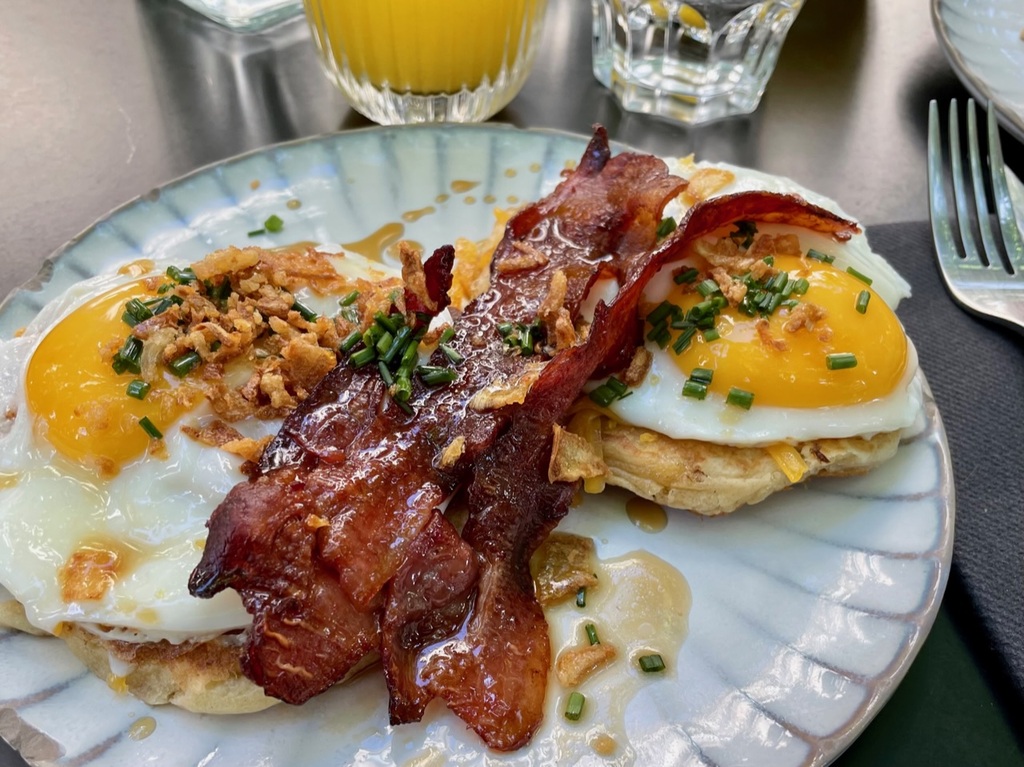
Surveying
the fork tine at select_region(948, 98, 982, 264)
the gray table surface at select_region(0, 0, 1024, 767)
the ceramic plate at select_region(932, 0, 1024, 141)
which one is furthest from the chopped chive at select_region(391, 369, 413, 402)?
the ceramic plate at select_region(932, 0, 1024, 141)

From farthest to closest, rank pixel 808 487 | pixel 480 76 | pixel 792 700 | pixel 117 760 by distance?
pixel 480 76 < pixel 808 487 < pixel 792 700 < pixel 117 760

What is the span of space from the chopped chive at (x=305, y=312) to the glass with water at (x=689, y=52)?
2.38 meters

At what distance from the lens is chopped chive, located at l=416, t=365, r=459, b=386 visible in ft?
6.97

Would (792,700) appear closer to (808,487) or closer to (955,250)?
(808,487)

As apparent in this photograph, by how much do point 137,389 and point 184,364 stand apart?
13cm

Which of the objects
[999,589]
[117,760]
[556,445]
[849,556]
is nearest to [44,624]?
[117,760]

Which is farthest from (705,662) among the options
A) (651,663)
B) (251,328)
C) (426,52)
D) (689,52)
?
(689,52)

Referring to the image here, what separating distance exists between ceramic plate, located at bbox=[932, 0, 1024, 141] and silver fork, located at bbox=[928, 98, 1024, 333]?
29 centimetres

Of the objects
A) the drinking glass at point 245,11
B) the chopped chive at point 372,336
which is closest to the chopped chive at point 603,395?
the chopped chive at point 372,336

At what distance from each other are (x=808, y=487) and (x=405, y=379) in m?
1.27

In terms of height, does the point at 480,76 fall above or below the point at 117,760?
above

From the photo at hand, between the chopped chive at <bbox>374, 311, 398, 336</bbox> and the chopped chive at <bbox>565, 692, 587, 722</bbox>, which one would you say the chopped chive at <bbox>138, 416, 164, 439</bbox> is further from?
the chopped chive at <bbox>565, 692, 587, 722</bbox>

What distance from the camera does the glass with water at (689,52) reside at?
3.59 m

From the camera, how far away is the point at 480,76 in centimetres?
353
